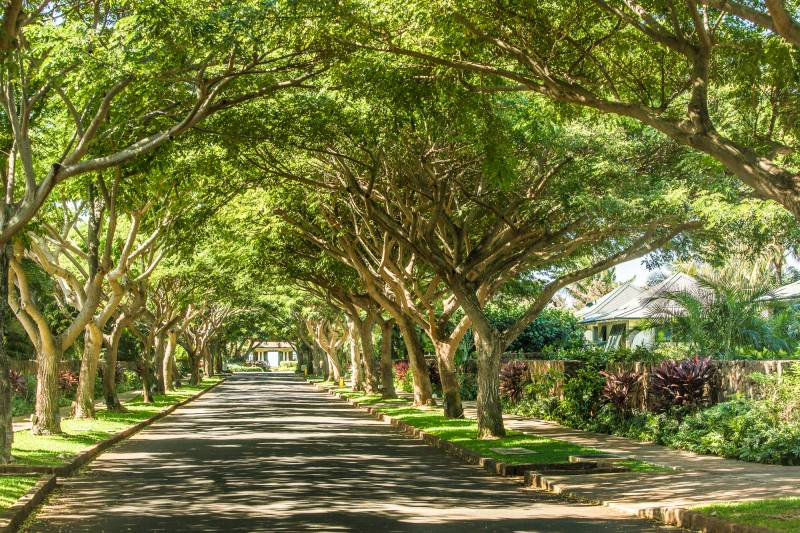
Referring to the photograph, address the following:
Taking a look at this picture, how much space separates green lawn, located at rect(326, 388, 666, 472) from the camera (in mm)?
16719

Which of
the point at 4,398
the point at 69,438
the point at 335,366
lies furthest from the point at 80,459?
the point at 335,366

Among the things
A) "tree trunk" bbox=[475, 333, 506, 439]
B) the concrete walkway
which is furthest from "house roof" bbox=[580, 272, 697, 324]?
the concrete walkway

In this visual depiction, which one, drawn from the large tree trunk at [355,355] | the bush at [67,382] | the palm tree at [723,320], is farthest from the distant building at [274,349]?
the palm tree at [723,320]

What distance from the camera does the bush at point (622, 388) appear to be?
22734 mm

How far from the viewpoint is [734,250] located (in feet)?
86.2

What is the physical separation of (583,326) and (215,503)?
43.6 metres

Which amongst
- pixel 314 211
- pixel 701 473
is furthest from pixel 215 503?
pixel 314 211

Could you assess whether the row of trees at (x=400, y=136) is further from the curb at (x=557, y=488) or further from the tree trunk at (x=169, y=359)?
the tree trunk at (x=169, y=359)

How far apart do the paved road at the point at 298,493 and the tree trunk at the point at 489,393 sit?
1398mm

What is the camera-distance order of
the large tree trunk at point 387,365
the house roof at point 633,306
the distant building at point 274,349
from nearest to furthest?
the house roof at point 633,306 → the large tree trunk at point 387,365 → the distant building at point 274,349

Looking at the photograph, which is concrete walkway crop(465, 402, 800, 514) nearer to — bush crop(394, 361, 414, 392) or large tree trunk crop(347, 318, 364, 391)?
large tree trunk crop(347, 318, 364, 391)

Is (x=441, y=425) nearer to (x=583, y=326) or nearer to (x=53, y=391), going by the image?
(x=53, y=391)

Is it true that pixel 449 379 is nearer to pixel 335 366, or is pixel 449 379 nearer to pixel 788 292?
pixel 788 292

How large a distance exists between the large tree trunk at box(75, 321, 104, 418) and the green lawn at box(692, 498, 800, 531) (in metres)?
20.0
